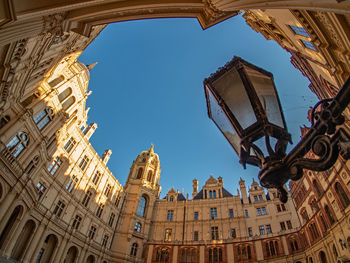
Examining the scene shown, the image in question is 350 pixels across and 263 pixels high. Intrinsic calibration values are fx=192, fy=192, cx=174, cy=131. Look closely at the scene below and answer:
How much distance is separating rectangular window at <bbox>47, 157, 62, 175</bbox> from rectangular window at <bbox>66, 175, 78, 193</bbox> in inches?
113

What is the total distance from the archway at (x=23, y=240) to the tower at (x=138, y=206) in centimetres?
1540

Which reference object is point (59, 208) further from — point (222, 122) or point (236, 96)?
point (236, 96)

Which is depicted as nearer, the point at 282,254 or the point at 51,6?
the point at 51,6

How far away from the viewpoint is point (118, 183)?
38.9 m

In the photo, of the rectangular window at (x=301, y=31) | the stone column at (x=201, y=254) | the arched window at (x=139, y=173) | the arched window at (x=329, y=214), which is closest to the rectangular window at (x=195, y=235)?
the stone column at (x=201, y=254)

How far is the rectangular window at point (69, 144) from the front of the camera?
1133 inches

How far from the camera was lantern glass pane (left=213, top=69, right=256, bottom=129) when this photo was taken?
329 centimetres

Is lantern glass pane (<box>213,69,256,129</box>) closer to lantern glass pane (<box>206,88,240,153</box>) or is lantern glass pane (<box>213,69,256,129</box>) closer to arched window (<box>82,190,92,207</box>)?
lantern glass pane (<box>206,88,240,153</box>)

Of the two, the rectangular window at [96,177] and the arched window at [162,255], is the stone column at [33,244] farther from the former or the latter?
the arched window at [162,255]

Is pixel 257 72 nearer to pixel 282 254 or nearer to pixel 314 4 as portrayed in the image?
pixel 314 4

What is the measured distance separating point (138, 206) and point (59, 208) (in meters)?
15.9

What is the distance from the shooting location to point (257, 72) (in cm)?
339

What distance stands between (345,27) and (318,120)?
354cm

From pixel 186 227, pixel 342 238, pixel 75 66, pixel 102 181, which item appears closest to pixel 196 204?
pixel 186 227
